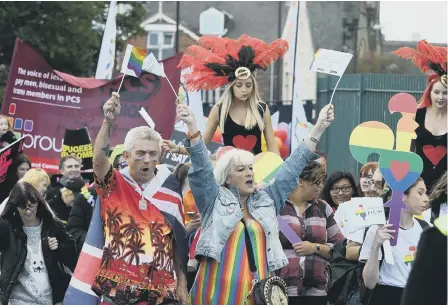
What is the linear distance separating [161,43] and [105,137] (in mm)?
50973

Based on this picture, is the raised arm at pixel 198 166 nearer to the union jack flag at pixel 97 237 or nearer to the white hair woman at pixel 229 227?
the white hair woman at pixel 229 227

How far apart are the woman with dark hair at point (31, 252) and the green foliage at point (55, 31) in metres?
20.9

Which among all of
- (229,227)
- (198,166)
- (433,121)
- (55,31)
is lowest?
(229,227)

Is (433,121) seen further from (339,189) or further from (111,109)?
(111,109)

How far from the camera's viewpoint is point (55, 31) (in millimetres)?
30766

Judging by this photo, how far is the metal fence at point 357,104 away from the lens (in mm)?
→ 15891

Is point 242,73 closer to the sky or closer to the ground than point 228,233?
closer to the sky

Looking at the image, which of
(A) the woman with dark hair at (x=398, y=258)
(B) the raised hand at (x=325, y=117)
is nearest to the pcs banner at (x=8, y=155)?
(B) the raised hand at (x=325, y=117)

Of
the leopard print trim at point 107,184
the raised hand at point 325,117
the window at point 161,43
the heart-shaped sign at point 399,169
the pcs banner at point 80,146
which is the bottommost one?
the leopard print trim at point 107,184

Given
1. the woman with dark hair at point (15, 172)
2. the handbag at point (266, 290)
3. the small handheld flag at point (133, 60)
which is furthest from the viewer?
the woman with dark hair at point (15, 172)

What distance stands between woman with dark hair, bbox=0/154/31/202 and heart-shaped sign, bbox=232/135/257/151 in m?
3.35

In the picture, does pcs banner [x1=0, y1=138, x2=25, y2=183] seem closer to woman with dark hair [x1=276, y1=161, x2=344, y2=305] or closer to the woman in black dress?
woman with dark hair [x1=276, y1=161, x2=344, y2=305]

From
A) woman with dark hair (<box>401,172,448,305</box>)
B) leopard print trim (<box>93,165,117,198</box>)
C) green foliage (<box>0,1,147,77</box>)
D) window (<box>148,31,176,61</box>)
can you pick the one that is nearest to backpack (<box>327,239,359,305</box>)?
leopard print trim (<box>93,165,117,198</box>)

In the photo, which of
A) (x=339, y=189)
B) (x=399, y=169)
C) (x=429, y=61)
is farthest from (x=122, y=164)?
(x=399, y=169)
